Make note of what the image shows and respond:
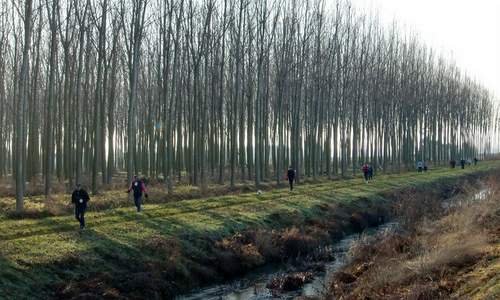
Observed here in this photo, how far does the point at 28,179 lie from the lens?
34.2 metres

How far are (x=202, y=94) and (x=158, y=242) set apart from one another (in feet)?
116

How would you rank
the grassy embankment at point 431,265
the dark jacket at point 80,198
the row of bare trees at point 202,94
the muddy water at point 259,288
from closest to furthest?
the grassy embankment at point 431,265 < the muddy water at point 259,288 < the dark jacket at point 80,198 < the row of bare trees at point 202,94

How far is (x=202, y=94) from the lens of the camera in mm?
51125

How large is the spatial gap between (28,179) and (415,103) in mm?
46237

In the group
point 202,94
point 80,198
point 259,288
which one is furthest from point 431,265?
point 202,94

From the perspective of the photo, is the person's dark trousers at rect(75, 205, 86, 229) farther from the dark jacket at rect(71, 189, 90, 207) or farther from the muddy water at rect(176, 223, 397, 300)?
the muddy water at rect(176, 223, 397, 300)

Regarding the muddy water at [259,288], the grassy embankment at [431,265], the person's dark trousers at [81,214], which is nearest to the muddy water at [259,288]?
the muddy water at [259,288]

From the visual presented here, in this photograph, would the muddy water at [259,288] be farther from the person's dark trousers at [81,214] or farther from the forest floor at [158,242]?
the person's dark trousers at [81,214]

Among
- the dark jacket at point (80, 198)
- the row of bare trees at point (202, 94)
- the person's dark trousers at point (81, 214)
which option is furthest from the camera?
the row of bare trees at point (202, 94)

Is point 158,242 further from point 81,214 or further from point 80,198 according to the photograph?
point 80,198

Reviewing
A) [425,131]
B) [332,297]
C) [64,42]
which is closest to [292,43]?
[64,42]

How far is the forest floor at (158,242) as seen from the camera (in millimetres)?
13266

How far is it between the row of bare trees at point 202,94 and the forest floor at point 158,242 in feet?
13.9

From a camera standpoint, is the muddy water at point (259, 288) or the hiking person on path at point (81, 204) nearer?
the muddy water at point (259, 288)
